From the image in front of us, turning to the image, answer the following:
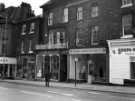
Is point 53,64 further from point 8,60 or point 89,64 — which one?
point 8,60

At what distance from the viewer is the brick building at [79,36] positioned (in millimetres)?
29141

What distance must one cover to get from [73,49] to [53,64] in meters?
4.54

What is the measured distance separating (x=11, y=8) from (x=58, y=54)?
71.6ft

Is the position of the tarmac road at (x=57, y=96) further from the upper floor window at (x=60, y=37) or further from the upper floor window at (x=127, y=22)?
the upper floor window at (x=60, y=37)

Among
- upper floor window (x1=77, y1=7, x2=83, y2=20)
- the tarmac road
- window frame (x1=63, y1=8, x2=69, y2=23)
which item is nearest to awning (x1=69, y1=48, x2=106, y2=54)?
upper floor window (x1=77, y1=7, x2=83, y2=20)

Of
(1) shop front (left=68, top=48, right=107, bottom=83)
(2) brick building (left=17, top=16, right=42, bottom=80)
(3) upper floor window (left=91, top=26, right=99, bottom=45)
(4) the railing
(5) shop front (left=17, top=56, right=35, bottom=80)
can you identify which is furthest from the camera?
(5) shop front (left=17, top=56, right=35, bottom=80)

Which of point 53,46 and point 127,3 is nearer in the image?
point 127,3

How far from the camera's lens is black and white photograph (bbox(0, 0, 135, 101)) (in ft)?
86.4

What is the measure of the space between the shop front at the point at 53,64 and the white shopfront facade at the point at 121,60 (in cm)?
875

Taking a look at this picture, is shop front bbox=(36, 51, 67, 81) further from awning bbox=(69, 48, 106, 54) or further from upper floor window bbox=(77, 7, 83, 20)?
upper floor window bbox=(77, 7, 83, 20)

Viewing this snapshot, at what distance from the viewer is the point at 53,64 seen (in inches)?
1419

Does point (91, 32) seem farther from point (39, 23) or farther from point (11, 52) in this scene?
point (11, 52)

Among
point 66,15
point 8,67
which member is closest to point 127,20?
point 66,15

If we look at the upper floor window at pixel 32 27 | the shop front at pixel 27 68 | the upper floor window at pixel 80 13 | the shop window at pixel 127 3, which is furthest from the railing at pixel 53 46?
the shop window at pixel 127 3
